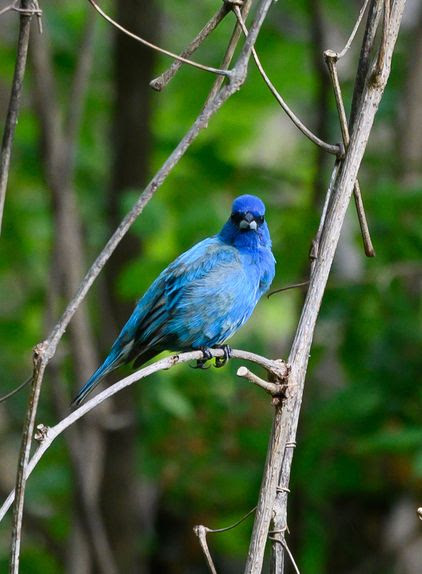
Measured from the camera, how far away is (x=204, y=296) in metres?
4.40

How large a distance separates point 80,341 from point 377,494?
88.2 inches

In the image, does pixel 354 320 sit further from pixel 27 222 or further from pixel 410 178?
pixel 27 222

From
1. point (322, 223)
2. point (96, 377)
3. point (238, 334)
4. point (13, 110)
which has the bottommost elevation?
point (238, 334)

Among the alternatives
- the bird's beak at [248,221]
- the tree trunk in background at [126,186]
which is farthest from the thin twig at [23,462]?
the tree trunk in background at [126,186]

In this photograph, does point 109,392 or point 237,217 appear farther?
point 237,217

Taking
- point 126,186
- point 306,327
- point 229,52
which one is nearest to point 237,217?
point 229,52

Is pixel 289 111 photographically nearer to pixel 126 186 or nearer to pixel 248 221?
pixel 248 221

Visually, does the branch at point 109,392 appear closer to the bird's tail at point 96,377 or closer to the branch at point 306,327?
the branch at point 306,327

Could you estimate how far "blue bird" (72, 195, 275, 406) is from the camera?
4.30m

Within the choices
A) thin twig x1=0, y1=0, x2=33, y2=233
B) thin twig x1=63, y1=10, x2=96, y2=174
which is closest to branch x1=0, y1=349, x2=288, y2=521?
thin twig x1=0, y1=0, x2=33, y2=233

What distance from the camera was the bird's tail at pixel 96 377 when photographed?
12.2 feet

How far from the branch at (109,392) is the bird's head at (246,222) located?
1721mm

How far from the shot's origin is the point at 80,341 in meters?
6.27

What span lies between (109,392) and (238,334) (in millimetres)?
4983
